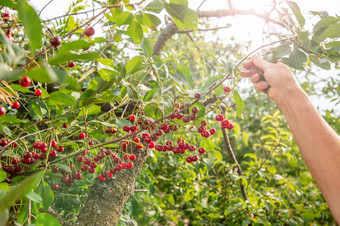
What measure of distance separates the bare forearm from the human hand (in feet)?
0.09

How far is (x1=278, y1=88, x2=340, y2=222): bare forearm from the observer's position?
3.25ft

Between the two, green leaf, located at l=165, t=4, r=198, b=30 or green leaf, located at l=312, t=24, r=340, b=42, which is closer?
green leaf, located at l=165, t=4, r=198, b=30

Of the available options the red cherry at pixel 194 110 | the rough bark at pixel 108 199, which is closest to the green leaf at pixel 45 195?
the rough bark at pixel 108 199

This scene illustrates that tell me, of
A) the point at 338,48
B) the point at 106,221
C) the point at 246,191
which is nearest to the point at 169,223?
the point at 246,191

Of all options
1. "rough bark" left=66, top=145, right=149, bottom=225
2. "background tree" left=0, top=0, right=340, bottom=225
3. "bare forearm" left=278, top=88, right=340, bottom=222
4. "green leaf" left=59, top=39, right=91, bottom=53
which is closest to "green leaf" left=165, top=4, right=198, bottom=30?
"background tree" left=0, top=0, right=340, bottom=225

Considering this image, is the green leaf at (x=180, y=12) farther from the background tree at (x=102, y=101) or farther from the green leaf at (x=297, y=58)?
the green leaf at (x=297, y=58)

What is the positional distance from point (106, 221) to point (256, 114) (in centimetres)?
417

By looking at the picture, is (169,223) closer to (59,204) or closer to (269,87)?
(59,204)

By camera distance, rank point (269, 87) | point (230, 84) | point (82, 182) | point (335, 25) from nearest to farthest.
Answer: point (335, 25), point (230, 84), point (269, 87), point (82, 182)

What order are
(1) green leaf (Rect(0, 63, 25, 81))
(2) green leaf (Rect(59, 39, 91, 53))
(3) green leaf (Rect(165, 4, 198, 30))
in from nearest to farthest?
(1) green leaf (Rect(0, 63, 25, 81)) < (2) green leaf (Rect(59, 39, 91, 53)) < (3) green leaf (Rect(165, 4, 198, 30))

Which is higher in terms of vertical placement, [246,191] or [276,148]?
[276,148]

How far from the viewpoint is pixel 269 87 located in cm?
126

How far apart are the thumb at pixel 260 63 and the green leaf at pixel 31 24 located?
2.97 ft

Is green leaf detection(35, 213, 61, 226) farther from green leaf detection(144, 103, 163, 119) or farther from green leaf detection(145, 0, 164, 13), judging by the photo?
green leaf detection(145, 0, 164, 13)
